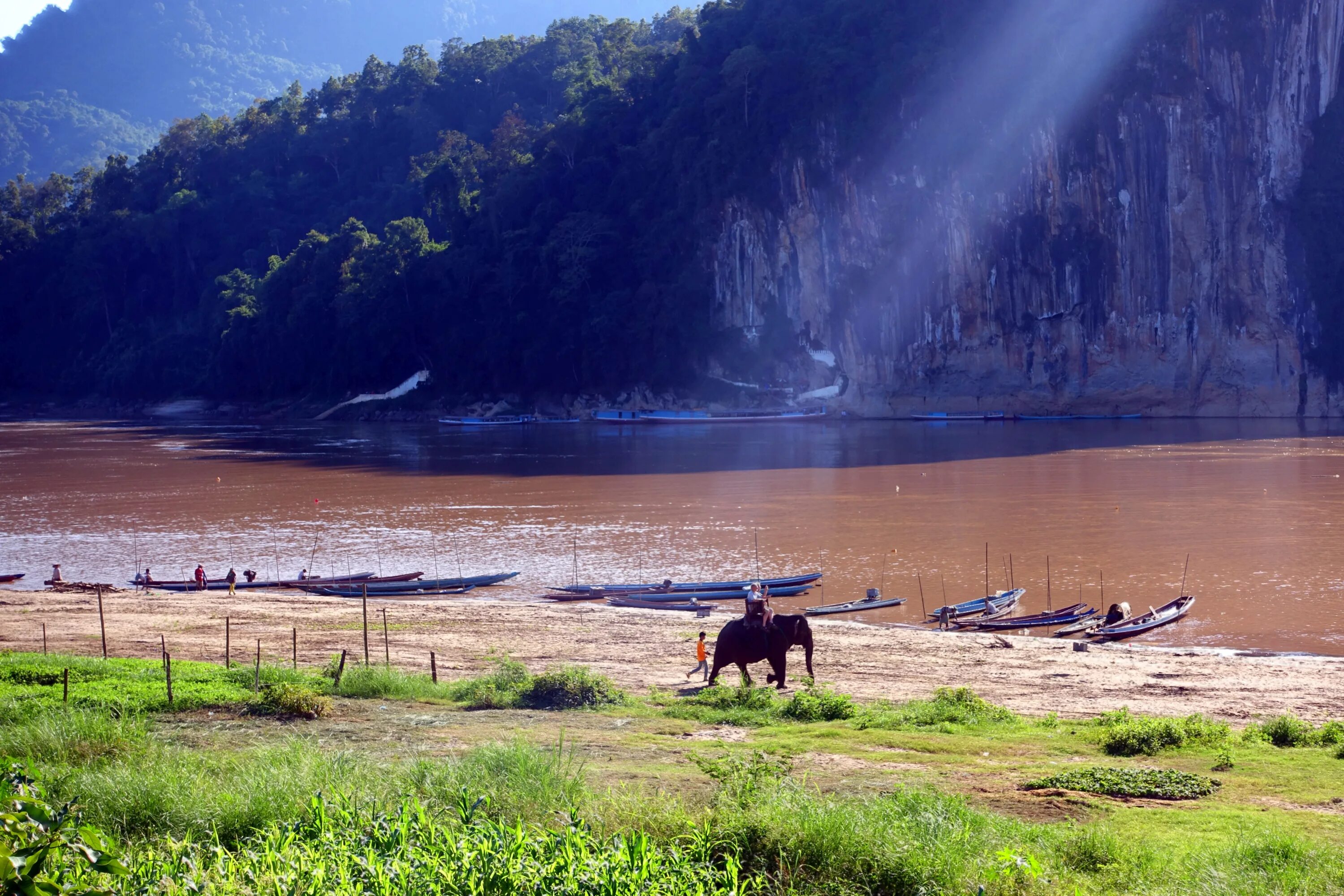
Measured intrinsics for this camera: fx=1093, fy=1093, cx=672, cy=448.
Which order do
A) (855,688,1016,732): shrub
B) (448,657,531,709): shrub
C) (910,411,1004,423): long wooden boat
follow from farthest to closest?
(910,411,1004,423): long wooden boat → (448,657,531,709): shrub → (855,688,1016,732): shrub

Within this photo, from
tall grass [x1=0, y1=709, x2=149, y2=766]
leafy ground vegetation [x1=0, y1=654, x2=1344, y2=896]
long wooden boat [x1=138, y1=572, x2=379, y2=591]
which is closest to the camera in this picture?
leafy ground vegetation [x1=0, y1=654, x2=1344, y2=896]

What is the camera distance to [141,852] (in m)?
5.82

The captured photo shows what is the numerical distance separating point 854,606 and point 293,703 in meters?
12.9

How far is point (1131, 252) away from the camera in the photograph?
6769 cm

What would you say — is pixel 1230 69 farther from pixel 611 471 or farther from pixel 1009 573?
Answer: pixel 1009 573

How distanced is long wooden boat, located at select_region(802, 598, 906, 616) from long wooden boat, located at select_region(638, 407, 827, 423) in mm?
52474

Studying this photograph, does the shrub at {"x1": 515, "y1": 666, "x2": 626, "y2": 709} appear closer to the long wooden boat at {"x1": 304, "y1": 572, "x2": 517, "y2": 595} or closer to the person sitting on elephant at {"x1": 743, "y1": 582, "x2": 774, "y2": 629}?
the person sitting on elephant at {"x1": 743, "y1": 582, "x2": 774, "y2": 629}

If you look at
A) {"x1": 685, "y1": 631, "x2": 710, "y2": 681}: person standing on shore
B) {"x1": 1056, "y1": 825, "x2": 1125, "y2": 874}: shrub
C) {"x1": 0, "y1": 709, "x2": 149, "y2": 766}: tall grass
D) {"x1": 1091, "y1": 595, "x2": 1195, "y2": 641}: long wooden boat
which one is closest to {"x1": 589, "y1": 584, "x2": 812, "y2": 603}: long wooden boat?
{"x1": 1091, "y1": 595, "x2": 1195, "y2": 641}: long wooden boat

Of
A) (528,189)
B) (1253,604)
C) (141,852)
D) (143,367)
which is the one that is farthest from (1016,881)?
(143,367)

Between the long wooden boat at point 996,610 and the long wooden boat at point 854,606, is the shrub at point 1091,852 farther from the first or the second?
the long wooden boat at point 854,606

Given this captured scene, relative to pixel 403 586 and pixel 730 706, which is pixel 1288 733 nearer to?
pixel 730 706

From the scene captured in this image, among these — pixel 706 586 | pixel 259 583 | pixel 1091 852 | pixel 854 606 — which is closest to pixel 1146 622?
pixel 854 606

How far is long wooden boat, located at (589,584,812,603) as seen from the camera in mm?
22391

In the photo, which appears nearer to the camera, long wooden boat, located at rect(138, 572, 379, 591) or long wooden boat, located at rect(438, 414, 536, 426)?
long wooden boat, located at rect(138, 572, 379, 591)
